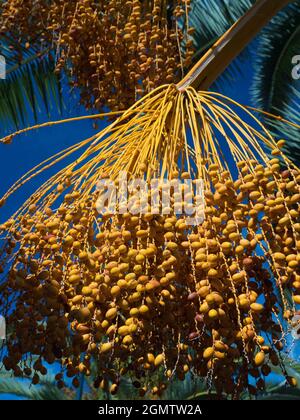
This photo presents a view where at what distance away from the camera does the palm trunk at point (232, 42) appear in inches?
66.9

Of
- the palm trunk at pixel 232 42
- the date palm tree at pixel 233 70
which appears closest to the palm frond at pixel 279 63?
the date palm tree at pixel 233 70

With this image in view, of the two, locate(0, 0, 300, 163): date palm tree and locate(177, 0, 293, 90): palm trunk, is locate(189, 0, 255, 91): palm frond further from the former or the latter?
locate(177, 0, 293, 90): palm trunk

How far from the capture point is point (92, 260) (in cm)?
111

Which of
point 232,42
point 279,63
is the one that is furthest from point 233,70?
point 232,42

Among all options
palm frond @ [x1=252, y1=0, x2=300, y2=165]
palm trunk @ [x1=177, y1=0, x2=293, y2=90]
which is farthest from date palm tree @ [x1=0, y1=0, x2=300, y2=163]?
palm trunk @ [x1=177, y1=0, x2=293, y2=90]

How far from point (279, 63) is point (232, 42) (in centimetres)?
311

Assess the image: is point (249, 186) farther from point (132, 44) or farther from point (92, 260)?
point (132, 44)

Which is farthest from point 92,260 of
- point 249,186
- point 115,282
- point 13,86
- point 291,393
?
point 291,393

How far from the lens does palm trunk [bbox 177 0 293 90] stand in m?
1.70

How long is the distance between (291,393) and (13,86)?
4.10 m

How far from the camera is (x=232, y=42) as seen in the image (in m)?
1.71

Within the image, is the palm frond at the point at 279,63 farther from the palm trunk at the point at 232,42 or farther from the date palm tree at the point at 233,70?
the palm trunk at the point at 232,42

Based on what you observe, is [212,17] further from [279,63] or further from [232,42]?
[232,42]
